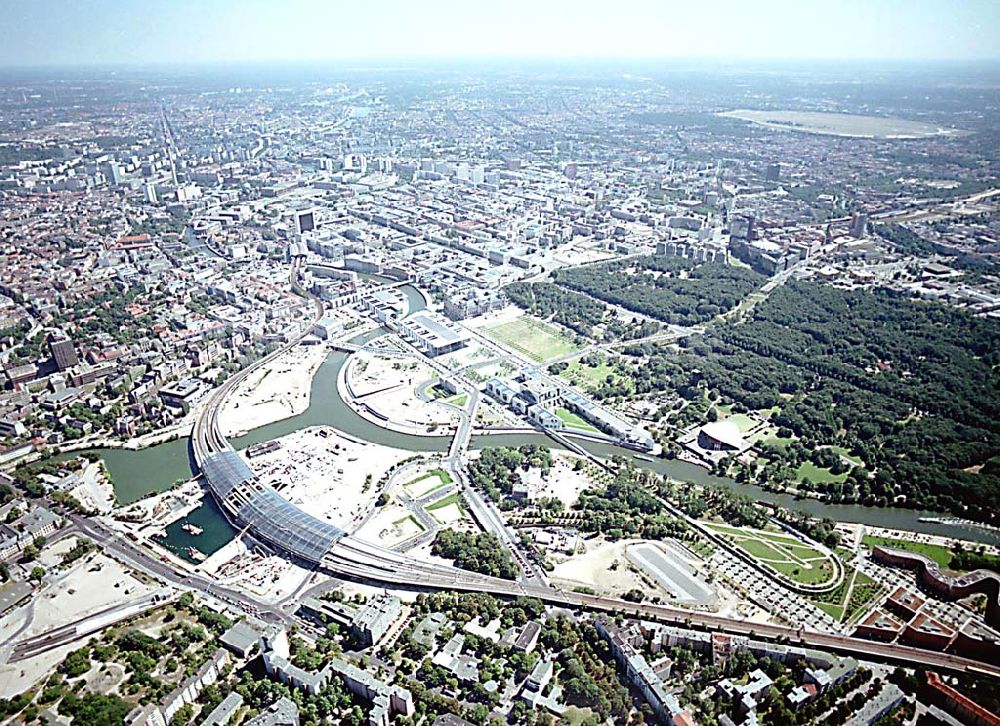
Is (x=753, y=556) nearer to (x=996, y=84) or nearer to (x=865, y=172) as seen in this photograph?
(x=865, y=172)

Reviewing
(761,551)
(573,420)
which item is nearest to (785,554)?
(761,551)

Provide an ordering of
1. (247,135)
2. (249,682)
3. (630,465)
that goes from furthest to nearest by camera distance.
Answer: (247,135) → (630,465) → (249,682)

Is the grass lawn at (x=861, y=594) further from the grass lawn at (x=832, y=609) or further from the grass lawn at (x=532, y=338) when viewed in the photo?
the grass lawn at (x=532, y=338)

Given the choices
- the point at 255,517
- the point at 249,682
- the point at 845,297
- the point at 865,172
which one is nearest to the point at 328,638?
the point at 249,682

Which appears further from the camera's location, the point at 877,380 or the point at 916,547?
the point at 877,380

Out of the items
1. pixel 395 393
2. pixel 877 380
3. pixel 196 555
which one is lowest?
pixel 196 555

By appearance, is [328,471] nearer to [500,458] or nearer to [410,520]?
[410,520]

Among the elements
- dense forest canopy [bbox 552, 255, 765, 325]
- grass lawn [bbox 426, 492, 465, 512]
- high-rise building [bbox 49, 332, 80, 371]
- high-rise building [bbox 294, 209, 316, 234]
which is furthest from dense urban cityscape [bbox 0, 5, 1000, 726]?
high-rise building [bbox 294, 209, 316, 234]
